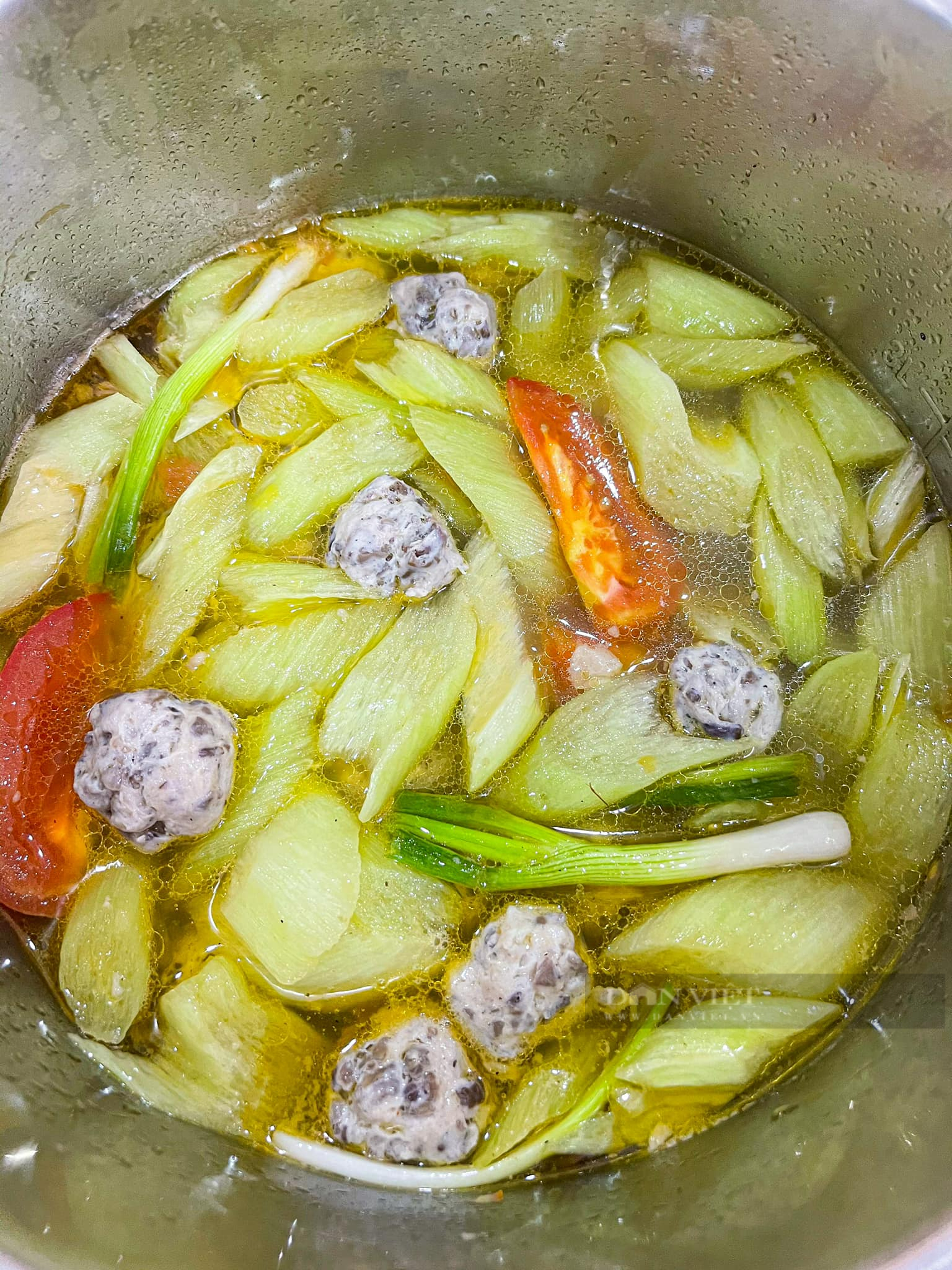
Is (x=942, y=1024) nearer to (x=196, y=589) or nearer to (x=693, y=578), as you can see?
(x=693, y=578)

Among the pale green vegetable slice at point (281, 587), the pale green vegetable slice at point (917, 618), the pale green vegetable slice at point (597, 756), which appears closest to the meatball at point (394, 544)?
the pale green vegetable slice at point (281, 587)

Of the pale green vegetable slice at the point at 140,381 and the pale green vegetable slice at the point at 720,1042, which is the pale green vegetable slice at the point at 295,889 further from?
the pale green vegetable slice at the point at 140,381

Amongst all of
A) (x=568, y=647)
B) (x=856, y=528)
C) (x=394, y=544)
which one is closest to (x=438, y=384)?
(x=394, y=544)

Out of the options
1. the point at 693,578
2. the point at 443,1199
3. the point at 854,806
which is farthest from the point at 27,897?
the point at 854,806

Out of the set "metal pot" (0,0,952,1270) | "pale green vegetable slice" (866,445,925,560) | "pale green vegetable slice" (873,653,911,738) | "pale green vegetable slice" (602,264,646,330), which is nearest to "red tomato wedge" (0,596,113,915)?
"metal pot" (0,0,952,1270)

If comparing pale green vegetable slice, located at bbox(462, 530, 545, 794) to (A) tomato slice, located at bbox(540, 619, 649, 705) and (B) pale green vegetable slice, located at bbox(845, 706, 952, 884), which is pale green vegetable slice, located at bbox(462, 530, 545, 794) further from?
(B) pale green vegetable slice, located at bbox(845, 706, 952, 884)

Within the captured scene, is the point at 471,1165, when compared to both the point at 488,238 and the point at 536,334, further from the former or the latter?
the point at 488,238
